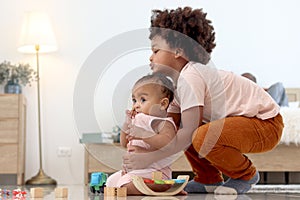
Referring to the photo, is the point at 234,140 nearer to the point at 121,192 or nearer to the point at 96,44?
the point at 121,192

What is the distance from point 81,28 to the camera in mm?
4309

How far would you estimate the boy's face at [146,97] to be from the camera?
1924 millimetres

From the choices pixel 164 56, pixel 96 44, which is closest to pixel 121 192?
pixel 164 56

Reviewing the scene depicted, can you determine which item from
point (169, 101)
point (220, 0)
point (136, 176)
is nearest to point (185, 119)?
point (169, 101)

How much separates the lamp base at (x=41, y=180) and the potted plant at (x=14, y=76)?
1.84ft

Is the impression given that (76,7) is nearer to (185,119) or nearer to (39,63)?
(39,63)

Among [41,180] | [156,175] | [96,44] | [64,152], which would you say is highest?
[96,44]

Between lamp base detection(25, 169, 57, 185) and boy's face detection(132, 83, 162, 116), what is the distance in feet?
6.79

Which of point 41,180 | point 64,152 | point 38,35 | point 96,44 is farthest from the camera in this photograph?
point 96,44

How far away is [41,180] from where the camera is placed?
3.86 meters

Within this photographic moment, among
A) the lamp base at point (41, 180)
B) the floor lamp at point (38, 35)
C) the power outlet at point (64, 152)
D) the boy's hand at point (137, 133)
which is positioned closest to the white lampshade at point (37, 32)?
the floor lamp at point (38, 35)

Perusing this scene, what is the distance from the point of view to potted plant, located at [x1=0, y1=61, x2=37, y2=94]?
3.88 m

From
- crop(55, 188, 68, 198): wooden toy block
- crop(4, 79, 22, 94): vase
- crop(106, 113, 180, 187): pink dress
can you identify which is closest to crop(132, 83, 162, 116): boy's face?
crop(106, 113, 180, 187): pink dress

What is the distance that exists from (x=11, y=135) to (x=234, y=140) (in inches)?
84.7
